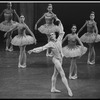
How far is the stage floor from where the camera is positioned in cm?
1069

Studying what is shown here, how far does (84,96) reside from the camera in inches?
415

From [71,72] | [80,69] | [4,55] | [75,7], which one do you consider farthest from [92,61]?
[75,7]

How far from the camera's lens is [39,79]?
11969 mm

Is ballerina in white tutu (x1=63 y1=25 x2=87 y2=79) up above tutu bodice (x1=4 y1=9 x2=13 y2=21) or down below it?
below

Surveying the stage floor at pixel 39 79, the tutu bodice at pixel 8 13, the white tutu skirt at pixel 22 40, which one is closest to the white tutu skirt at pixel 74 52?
the stage floor at pixel 39 79

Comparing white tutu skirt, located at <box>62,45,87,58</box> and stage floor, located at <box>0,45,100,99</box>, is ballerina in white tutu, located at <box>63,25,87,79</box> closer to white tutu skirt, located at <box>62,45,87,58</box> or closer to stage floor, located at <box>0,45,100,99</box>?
white tutu skirt, located at <box>62,45,87,58</box>

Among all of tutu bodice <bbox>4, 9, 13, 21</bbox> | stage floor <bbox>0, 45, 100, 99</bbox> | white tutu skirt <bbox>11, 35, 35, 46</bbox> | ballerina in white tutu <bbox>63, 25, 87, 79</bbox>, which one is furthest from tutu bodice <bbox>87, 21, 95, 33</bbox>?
tutu bodice <bbox>4, 9, 13, 21</bbox>

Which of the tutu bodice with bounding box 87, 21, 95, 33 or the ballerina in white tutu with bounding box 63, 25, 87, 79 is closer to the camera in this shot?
the ballerina in white tutu with bounding box 63, 25, 87, 79

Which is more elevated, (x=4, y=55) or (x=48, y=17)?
(x=48, y=17)

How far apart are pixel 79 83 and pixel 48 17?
Answer: 338cm

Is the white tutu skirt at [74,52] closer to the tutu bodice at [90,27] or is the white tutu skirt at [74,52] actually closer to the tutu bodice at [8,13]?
the tutu bodice at [90,27]

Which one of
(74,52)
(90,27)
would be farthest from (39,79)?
(90,27)

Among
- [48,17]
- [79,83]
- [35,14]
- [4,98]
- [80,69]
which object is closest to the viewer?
[4,98]

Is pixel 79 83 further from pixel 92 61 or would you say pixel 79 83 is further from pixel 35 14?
pixel 35 14
